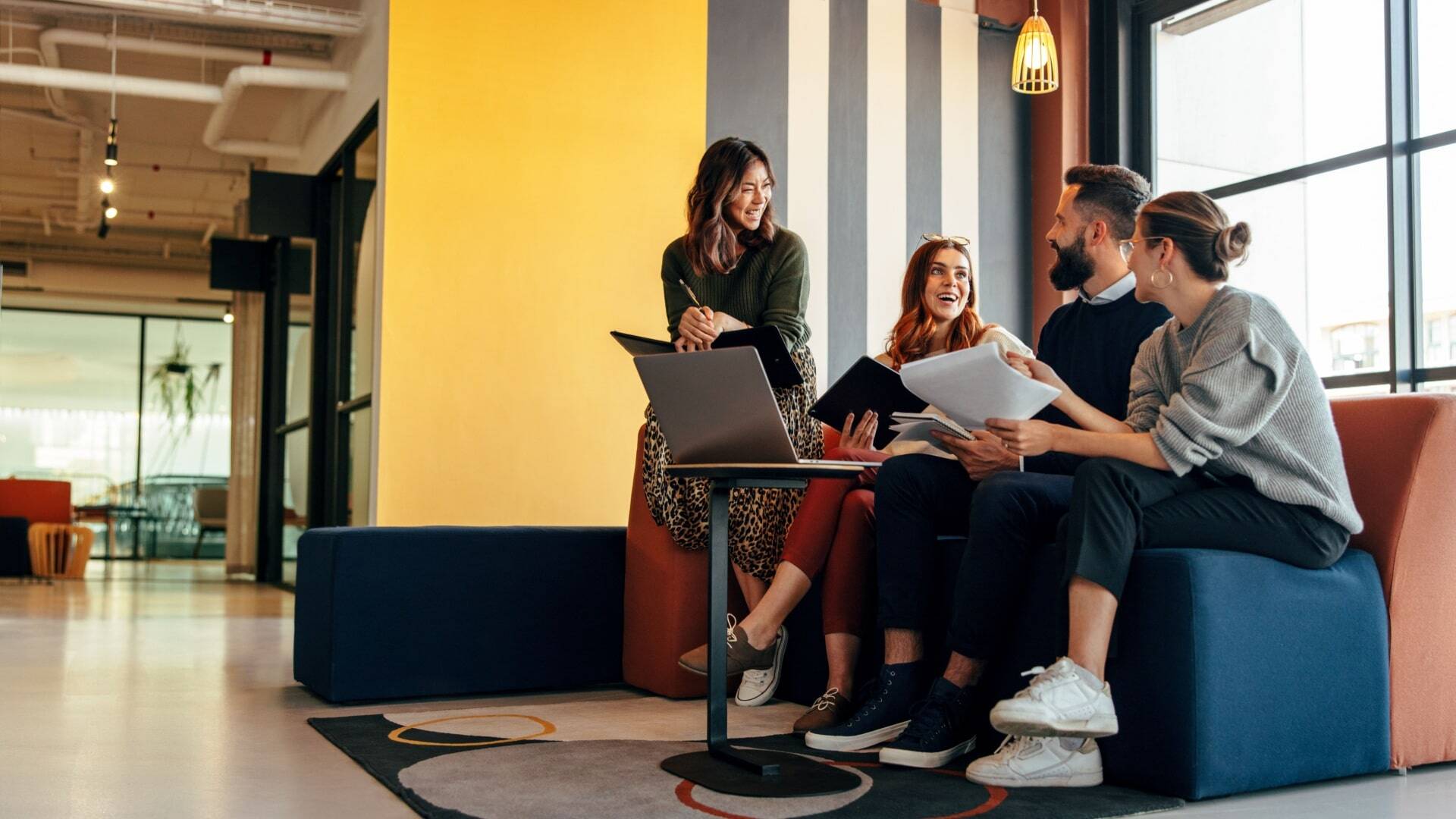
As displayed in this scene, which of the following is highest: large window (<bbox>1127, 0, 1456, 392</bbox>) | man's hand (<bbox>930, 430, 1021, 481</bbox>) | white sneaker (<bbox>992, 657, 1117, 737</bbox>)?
large window (<bbox>1127, 0, 1456, 392</bbox>)

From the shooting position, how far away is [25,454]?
13.1 metres

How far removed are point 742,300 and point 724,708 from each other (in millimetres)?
1307

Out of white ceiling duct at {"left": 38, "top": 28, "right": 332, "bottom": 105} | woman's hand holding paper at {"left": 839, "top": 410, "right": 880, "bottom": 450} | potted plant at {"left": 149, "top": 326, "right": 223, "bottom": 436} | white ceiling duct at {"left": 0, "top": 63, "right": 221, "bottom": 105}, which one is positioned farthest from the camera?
potted plant at {"left": 149, "top": 326, "right": 223, "bottom": 436}

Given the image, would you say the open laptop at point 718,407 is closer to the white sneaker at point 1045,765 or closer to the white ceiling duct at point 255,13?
the white sneaker at point 1045,765

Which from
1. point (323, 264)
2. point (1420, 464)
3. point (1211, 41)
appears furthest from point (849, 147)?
point (1420, 464)

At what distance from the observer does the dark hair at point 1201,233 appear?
236 centimetres

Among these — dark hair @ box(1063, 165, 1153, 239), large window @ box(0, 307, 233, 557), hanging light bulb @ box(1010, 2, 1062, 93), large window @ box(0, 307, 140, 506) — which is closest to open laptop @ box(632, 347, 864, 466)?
dark hair @ box(1063, 165, 1153, 239)

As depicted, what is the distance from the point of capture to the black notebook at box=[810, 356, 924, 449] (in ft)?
8.13

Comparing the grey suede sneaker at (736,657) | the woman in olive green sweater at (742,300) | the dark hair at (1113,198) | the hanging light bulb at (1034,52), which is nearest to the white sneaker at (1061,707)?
the grey suede sneaker at (736,657)

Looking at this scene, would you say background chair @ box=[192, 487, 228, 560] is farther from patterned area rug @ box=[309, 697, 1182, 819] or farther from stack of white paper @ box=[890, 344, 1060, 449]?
stack of white paper @ box=[890, 344, 1060, 449]

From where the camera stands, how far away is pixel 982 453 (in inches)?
96.3

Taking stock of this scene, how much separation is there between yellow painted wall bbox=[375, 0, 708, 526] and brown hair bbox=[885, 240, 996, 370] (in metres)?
2.21

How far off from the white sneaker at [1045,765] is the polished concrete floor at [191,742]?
0.66ft

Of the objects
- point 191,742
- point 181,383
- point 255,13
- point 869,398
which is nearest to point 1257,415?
point 869,398
